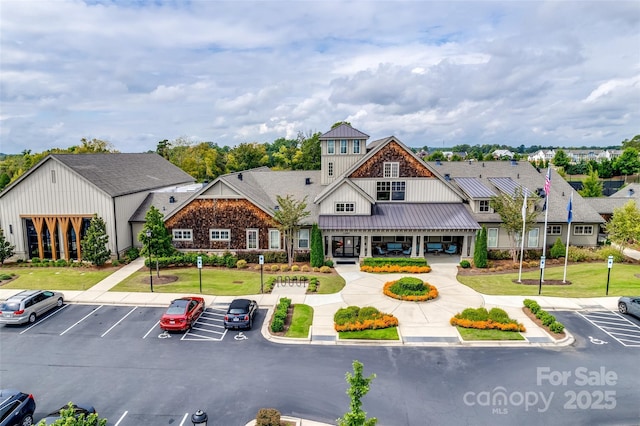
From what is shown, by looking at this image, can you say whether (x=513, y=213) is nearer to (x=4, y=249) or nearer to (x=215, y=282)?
(x=215, y=282)

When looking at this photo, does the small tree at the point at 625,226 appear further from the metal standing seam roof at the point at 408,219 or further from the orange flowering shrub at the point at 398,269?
the orange flowering shrub at the point at 398,269

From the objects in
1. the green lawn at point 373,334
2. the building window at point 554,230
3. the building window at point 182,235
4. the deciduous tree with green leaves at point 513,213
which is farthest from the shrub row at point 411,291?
the building window at point 182,235

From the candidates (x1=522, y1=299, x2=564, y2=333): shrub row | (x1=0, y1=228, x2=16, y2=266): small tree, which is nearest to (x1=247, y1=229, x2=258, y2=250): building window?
(x1=0, y1=228, x2=16, y2=266): small tree

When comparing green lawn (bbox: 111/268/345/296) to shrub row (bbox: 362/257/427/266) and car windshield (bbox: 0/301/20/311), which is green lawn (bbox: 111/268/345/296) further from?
car windshield (bbox: 0/301/20/311)

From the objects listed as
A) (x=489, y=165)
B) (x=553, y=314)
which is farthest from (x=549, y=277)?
(x=489, y=165)

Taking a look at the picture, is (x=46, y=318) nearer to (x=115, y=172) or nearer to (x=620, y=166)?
(x=115, y=172)

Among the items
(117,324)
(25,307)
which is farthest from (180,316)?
(25,307)
